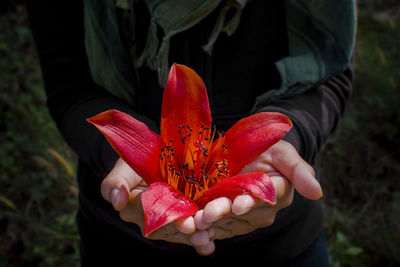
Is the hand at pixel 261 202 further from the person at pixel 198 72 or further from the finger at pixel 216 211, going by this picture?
the person at pixel 198 72

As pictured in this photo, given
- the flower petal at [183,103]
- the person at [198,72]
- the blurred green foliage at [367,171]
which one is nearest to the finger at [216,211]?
the flower petal at [183,103]

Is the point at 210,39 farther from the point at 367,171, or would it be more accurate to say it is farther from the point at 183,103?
the point at 367,171

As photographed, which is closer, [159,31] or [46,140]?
[159,31]

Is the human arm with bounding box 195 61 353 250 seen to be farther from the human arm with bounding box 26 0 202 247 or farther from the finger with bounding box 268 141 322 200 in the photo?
the human arm with bounding box 26 0 202 247

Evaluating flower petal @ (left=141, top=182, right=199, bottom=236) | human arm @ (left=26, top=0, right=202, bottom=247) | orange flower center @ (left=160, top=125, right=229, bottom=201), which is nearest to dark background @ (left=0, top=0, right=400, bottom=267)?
human arm @ (left=26, top=0, right=202, bottom=247)

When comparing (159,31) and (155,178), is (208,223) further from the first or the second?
(159,31)

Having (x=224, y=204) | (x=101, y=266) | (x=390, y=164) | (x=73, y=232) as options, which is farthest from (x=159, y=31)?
(x=390, y=164)
